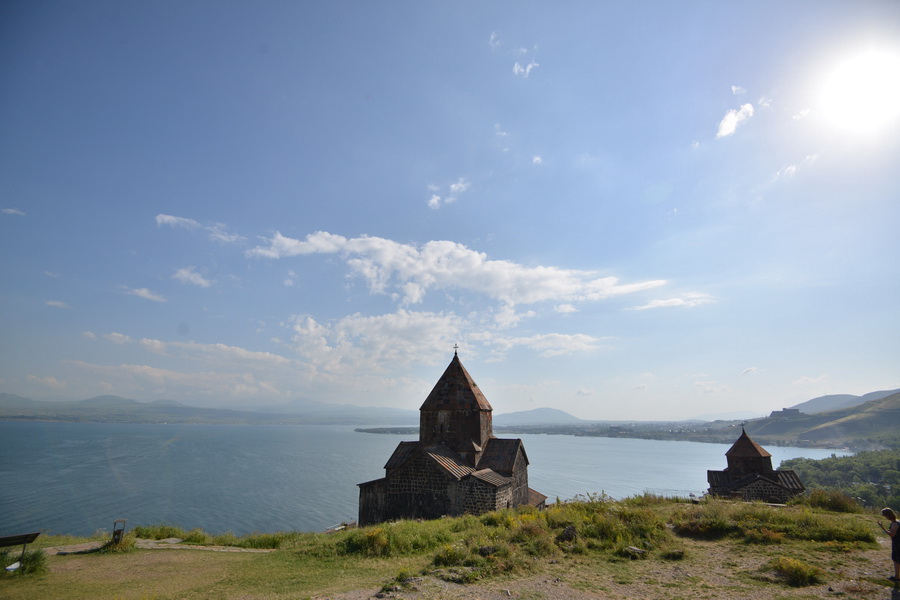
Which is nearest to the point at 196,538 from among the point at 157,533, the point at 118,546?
the point at 157,533

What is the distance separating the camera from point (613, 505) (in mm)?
12016

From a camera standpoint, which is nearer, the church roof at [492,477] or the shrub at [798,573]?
the shrub at [798,573]

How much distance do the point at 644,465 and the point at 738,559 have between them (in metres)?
84.3

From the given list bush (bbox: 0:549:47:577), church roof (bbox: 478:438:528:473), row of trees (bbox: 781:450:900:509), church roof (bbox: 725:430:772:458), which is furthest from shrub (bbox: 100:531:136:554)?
row of trees (bbox: 781:450:900:509)

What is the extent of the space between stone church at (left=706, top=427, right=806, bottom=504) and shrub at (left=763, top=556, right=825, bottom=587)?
43.4ft

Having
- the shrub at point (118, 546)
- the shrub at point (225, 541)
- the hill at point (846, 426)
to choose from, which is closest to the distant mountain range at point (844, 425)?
the hill at point (846, 426)

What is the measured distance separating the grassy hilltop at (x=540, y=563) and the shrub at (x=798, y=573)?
0.02 metres

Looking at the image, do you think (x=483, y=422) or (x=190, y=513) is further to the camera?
(x=190, y=513)

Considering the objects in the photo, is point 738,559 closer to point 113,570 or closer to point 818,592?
point 818,592

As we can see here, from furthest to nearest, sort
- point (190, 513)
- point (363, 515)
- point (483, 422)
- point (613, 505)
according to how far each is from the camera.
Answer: point (190, 513)
point (483, 422)
point (363, 515)
point (613, 505)

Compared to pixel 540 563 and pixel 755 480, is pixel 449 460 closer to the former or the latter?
pixel 540 563

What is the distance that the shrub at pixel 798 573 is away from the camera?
259 inches

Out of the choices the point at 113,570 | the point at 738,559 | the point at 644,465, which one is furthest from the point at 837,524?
the point at 644,465

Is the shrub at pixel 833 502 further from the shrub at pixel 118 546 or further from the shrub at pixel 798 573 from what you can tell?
the shrub at pixel 118 546
